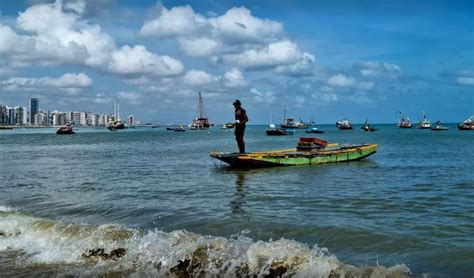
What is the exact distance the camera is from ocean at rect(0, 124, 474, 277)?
7566 millimetres

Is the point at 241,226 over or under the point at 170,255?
under

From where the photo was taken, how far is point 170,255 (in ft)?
26.0

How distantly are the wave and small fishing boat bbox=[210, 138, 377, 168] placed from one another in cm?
1571

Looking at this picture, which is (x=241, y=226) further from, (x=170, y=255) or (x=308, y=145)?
(x=308, y=145)

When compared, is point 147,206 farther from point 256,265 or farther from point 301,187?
point 256,265

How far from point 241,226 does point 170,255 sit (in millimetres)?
3551

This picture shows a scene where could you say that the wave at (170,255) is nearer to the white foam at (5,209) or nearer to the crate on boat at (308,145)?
the white foam at (5,209)

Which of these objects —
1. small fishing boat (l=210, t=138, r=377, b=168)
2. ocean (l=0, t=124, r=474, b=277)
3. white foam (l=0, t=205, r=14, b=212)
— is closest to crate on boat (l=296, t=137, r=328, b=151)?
small fishing boat (l=210, t=138, r=377, b=168)

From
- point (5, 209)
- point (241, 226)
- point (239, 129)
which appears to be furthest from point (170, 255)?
point (239, 129)

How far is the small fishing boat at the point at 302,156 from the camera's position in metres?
25.5

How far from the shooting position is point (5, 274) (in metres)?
7.64

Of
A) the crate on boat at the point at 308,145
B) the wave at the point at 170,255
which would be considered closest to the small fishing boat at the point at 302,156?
the crate on boat at the point at 308,145

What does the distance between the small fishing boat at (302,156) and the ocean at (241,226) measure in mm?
2781

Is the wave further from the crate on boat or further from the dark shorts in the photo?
the crate on boat
